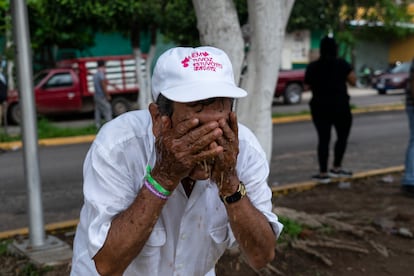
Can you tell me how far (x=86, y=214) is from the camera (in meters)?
1.96

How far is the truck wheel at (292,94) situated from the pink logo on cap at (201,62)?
747 inches

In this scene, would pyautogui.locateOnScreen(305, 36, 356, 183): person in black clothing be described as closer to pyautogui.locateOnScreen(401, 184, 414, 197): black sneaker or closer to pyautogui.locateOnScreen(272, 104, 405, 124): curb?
pyautogui.locateOnScreen(401, 184, 414, 197): black sneaker

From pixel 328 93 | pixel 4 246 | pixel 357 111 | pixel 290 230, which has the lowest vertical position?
pixel 357 111

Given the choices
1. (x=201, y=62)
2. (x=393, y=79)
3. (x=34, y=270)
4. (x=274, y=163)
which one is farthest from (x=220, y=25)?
(x=393, y=79)

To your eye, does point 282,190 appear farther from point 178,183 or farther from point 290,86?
point 290,86

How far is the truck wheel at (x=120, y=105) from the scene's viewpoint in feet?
55.6

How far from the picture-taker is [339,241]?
4461mm

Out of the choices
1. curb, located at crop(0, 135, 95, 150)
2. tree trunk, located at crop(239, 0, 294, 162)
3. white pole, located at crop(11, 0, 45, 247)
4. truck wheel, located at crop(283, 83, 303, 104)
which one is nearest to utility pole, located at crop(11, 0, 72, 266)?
white pole, located at crop(11, 0, 45, 247)

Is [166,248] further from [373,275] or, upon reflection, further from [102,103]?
[102,103]

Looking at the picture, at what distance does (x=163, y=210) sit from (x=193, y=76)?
0.48m

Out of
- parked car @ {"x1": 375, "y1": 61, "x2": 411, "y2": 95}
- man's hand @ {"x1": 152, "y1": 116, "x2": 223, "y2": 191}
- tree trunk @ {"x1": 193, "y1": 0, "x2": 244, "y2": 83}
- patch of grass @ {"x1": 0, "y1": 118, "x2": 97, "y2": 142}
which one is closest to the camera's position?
man's hand @ {"x1": 152, "y1": 116, "x2": 223, "y2": 191}

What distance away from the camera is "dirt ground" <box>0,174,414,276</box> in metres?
4.06

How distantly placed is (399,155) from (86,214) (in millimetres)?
8434

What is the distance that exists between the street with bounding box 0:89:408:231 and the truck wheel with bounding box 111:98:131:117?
16.6 ft
